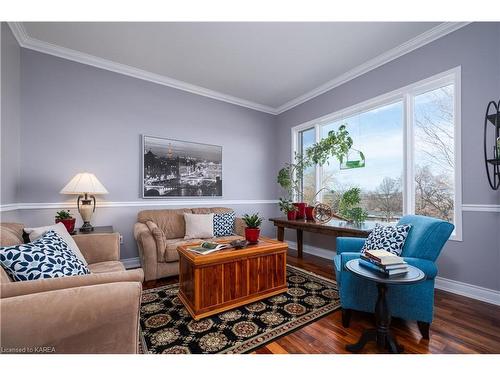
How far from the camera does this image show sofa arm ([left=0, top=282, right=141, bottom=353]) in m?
0.85

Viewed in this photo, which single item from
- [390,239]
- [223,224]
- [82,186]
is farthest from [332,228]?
[82,186]

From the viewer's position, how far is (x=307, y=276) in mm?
2770

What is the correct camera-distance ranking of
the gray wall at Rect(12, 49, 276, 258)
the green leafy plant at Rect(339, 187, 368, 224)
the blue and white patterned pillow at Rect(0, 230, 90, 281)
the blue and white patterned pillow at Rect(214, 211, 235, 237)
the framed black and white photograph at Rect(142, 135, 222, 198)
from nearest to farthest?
the blue and white patterned pillow at Rect(0, 230, 90, 281)
the gray wall at Rect(12, 49, 276, 258)
the green leafy plant at Rect(339, 187, 368, 224)
the blue and white patterned pillow at Rect(214, 211, 235, 237)
the framed black and white photograph at Rect(142, 135, 222, 198)

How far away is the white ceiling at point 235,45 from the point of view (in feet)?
7.80

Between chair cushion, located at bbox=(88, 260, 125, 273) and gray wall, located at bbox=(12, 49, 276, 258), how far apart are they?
1326 mm

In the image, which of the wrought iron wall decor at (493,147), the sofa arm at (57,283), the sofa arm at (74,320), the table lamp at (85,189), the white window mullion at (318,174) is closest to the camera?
the sofa arm at (74,320)

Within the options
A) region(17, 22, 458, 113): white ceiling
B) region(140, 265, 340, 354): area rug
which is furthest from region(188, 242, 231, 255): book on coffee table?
region(17, 22, 458, 113): white ceiling

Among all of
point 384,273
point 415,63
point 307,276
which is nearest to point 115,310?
point 384,273

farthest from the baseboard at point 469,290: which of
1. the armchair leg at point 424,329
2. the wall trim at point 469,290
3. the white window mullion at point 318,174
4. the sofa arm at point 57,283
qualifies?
the sofa arm at point 57,283

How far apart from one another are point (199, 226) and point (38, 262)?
196cm

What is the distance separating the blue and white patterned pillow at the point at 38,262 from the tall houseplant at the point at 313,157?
3.12m

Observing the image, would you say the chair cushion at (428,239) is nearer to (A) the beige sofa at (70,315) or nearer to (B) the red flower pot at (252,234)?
(B) the red flower pot at (252,234)

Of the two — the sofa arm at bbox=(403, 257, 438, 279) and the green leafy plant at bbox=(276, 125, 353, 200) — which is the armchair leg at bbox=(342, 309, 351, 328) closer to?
the sofa arm at bbox=(403, 257, 438, 279)

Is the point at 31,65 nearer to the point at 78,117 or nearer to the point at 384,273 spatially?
the point at 78,117
